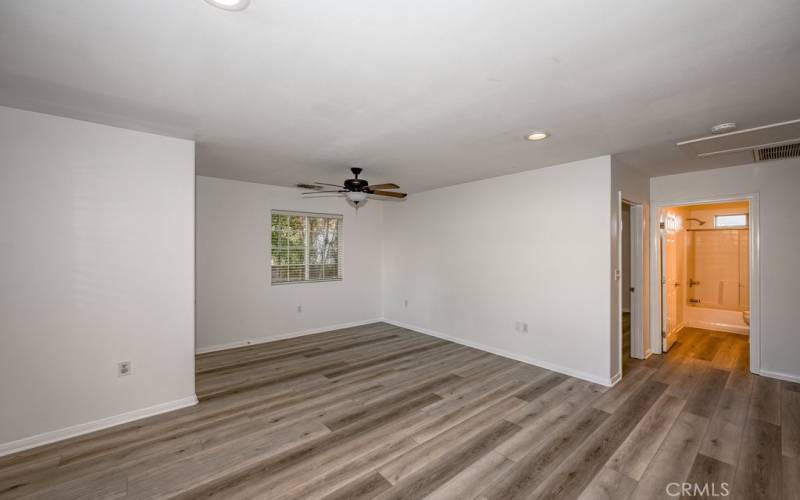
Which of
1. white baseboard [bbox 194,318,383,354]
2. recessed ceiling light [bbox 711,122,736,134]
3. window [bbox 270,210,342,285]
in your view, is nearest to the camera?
recessed ceiling light [bbox 711,122,736,134]

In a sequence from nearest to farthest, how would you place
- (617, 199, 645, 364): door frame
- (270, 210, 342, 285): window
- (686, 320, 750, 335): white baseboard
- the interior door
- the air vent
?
the air vent
(617, 199, 645, 364): door frame
the interior door
(270, 210, 342, 285): window
(686, 320, 750, 335): white baseboard

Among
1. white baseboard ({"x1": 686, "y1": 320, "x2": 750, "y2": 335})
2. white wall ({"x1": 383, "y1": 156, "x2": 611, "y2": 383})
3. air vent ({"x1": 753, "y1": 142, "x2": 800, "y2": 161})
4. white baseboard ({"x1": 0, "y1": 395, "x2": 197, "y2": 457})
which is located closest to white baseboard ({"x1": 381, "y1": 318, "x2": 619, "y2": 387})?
white wall ({"x1": 383, "y1": 156, "x2": 611, "y2": 383})

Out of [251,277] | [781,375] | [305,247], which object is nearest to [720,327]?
[781,375]

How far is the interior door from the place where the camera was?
4.88 meters

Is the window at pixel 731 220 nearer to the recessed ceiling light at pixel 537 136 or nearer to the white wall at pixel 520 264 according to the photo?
the white wall at pixel 520 264

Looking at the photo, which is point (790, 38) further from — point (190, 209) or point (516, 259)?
point (190, 209)

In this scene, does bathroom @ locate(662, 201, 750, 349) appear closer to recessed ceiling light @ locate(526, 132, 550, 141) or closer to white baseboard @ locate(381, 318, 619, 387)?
white baseboard @ locate(381, 318, 619, 387)

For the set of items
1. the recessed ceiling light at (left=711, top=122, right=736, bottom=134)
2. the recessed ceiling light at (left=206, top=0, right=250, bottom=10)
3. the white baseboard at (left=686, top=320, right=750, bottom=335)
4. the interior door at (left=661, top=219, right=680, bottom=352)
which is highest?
the recessed ceiling light at (left=206, top=0, right=250, bottom=10)

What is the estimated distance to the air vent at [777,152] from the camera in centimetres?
334

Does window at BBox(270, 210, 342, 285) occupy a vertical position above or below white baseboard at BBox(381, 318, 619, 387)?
above

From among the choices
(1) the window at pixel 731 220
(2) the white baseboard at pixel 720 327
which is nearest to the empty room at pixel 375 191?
(2) the white baseboard at pixel 720 327

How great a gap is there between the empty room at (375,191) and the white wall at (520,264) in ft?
0.13

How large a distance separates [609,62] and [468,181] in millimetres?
3377

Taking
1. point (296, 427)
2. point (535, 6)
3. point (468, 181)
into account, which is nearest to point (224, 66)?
point (535, 6)
